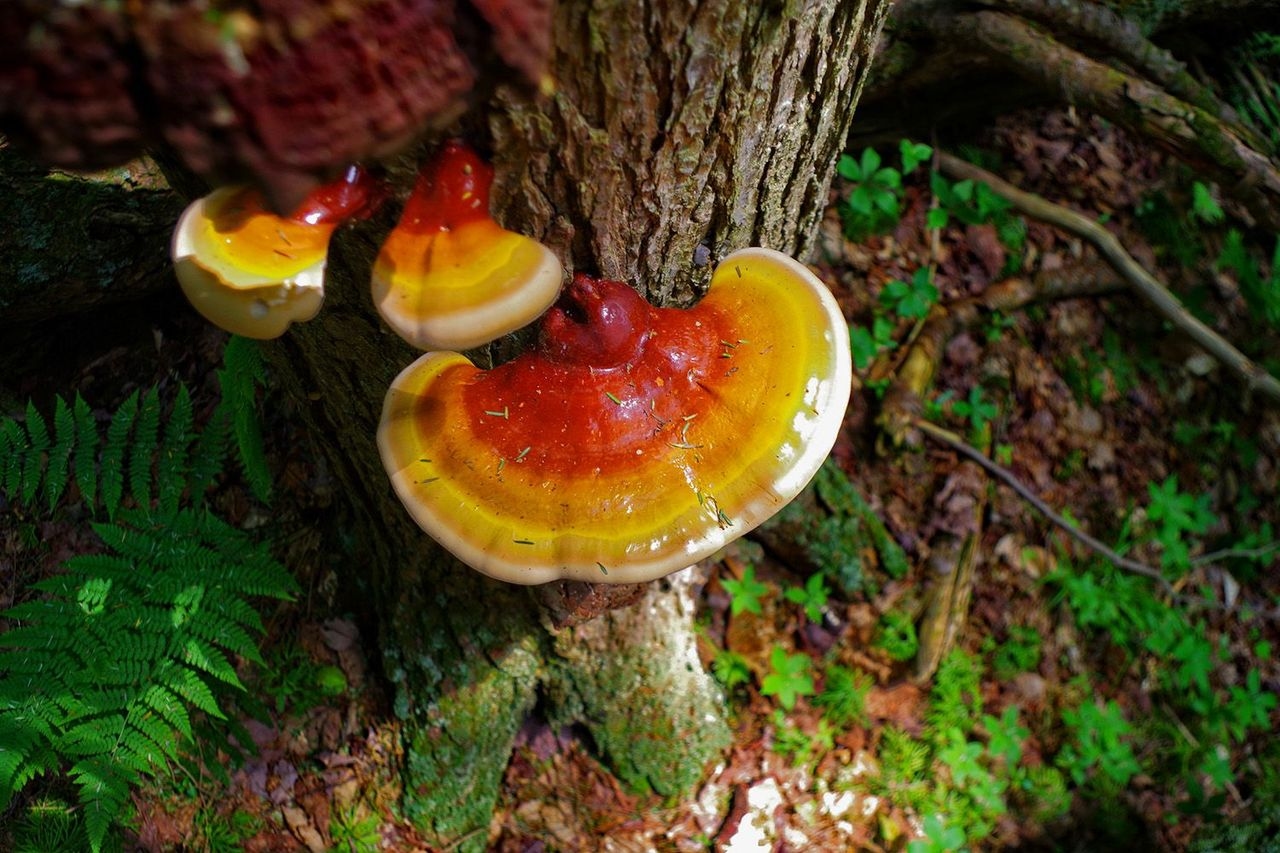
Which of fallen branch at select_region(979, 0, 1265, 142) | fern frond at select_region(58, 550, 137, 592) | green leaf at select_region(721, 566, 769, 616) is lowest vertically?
green leaf at select_region(721, 566, 769, 616)

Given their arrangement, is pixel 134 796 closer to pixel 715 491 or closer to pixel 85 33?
pixel 715 491

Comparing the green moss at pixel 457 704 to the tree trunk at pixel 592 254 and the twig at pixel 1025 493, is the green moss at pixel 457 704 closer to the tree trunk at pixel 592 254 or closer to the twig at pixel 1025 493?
the tree trunk at pixel 592 254

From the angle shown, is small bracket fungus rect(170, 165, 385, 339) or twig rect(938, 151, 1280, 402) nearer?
small bracket fungus rect(170, 165, 385, 339)

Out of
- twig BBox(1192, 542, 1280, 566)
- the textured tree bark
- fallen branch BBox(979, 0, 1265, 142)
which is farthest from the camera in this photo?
twig BBox(1192, 542, 1280, 566)

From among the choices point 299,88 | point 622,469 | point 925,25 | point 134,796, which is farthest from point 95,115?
point 925,25

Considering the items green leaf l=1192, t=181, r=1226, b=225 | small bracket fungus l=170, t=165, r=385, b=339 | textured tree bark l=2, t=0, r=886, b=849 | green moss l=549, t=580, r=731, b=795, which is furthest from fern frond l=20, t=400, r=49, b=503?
green leaf l=1192, t=181, r=1226, b=225

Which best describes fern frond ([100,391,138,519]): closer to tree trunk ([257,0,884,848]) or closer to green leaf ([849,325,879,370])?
tree trunk ([257,0,884,848])

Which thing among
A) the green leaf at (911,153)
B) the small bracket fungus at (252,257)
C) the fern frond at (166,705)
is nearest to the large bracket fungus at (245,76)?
the small bracket fungus at (252,257)
